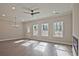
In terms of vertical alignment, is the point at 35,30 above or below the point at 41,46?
above

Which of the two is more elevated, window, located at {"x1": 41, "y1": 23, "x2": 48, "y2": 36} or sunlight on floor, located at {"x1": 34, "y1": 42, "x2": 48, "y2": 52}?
window, located at {"x1": 41, "y1": 23, "x2": 48, "y2": 36}

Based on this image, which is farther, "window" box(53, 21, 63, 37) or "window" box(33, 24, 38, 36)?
"window" box(33, 24, 38, 36)

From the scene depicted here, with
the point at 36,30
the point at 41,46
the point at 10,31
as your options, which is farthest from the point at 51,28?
the point at 10,31

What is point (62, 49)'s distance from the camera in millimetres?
2387

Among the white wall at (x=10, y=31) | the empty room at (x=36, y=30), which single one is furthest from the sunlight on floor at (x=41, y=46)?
the white wall at (x=10, y=31)

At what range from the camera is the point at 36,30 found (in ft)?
8.09

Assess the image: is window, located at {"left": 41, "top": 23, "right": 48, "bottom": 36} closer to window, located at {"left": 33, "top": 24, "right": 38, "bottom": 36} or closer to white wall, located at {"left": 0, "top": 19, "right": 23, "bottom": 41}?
window, located at {"left": 33, "top": 24, "right": 38, "bottom": 36}

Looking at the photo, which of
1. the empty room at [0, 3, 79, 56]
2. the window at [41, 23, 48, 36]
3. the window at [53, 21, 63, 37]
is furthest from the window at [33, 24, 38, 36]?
the window at [53, 21, 63, 37]

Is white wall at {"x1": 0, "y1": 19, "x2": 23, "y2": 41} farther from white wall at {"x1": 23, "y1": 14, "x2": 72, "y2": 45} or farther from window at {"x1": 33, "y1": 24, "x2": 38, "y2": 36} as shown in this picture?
window at {"x1": 33, "y1": 24, "x2": 38, "y2": 36}

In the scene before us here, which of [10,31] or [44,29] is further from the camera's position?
[10,31]

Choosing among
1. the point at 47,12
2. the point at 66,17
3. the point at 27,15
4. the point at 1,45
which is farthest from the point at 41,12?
the point at 1,45

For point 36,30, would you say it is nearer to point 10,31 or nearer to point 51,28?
point 51,28

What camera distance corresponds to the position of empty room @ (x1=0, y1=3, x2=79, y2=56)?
2265 mm

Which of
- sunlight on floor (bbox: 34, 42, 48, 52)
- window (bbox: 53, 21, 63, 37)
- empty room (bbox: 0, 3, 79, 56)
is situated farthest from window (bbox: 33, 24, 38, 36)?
window (bbox: 53, 21, 63, 37)
